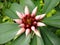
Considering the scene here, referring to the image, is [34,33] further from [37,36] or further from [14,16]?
[14,16]

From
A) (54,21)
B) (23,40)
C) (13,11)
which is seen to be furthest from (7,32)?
(54,21)

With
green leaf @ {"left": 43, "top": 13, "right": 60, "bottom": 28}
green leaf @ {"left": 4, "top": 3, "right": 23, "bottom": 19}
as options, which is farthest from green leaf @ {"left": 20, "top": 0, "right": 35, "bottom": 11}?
green leaf @ {"left": 43, "top": 13, "right": 60, "bottom": 28}

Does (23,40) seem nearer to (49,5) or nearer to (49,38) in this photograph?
(49,38)

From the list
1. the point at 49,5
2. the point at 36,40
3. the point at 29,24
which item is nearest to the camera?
the point at 29,24

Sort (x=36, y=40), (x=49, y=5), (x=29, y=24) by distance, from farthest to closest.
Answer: (x=49, y=5) < (x=36, y=40) < (x=29, y=24)

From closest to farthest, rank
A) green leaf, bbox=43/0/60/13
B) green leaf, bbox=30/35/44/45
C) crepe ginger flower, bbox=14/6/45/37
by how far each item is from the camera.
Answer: crepe ginger flower, bbox=14/6/45/37 → green leaf, bbox=30/35/44/45 → green leaf, bbox=43/0/60/13

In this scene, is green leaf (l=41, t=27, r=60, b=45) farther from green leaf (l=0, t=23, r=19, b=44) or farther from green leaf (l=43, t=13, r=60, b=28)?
green leaf (l=0, t=23, r=19, b=44)

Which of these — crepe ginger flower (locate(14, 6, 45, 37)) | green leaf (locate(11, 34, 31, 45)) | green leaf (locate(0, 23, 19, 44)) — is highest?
crepe ginger flower (locate(14, 6, 45, 37))

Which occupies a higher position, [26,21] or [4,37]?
[26,21]

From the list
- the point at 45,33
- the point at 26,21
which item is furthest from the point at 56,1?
the point at 26,21
